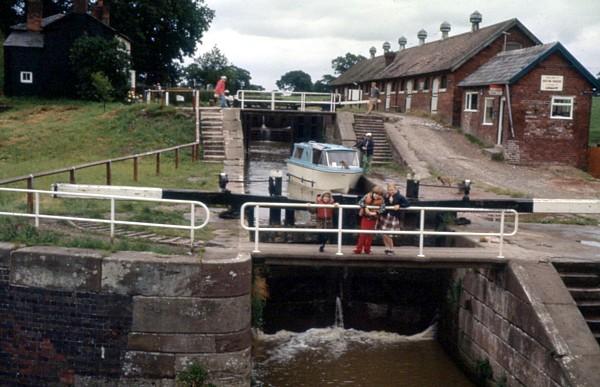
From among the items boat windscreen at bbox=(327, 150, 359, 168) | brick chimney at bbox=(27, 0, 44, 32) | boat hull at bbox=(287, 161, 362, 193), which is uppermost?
brick chimney at bbox=(27, 0, 44, 32)

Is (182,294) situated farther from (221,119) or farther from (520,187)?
(221,119)

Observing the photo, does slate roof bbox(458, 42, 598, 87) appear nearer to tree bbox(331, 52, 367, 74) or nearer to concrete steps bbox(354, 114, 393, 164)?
concrete steps bbox(354, 114, 393, 164)

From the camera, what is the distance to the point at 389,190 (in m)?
12.3

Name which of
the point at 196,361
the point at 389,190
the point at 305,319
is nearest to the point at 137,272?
the point at 196,361

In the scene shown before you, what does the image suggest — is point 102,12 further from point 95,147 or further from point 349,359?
point 349,359

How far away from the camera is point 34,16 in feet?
139

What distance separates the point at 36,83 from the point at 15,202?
28.2 meters

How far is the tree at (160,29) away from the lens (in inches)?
2023

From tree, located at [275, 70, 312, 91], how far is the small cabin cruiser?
370 feet

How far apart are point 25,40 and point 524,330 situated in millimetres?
37582

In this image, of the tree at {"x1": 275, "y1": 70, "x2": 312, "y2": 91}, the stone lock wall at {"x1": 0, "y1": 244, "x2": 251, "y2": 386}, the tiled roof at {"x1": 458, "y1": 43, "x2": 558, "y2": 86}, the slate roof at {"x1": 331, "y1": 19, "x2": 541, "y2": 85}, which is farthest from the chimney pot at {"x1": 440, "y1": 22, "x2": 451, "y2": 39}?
the tree at {"x1": 275, "y1": 70, "x2": 312, "y2": 91}

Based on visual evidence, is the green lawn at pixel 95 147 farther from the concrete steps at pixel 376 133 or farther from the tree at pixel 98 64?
the concrete steps at pixel 376 133

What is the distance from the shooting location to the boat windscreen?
23.1 m

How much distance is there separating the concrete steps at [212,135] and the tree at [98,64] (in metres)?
9.93
